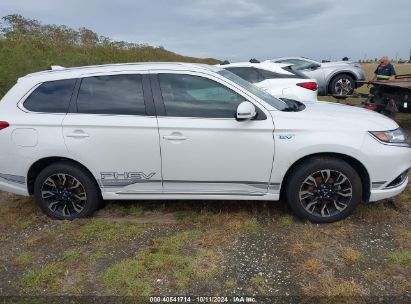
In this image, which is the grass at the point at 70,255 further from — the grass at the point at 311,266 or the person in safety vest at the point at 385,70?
the person in safety vest at the point at 385,70

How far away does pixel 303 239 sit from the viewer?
3.71 m

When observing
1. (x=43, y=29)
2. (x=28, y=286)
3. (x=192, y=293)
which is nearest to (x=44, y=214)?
(x=28, y=286)

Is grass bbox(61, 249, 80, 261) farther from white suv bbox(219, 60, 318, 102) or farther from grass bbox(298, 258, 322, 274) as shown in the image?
white suv bbox(219, 60, 318, 102)

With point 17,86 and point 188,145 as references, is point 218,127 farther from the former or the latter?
point 17,86

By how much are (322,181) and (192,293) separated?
1.79 metres

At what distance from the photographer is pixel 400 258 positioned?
3.32 m

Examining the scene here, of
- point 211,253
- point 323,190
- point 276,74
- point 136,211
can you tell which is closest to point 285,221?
point 323,190

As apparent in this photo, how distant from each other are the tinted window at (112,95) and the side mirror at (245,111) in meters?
1.02

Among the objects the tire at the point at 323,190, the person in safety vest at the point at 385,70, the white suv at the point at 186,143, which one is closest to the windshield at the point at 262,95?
the white suv at the point at 186,143

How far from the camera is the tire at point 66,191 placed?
13.5 feet

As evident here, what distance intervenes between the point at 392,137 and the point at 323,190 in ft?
2.93

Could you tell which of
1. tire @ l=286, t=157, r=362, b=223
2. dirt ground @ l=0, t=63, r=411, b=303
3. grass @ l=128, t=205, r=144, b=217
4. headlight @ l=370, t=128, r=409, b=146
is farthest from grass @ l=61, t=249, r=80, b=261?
headlight @ l=370, t=128, r=409, b=146

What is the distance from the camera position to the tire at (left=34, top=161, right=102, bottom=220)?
4.13 m

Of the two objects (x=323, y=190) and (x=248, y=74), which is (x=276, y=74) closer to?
(x=248, y=74)
